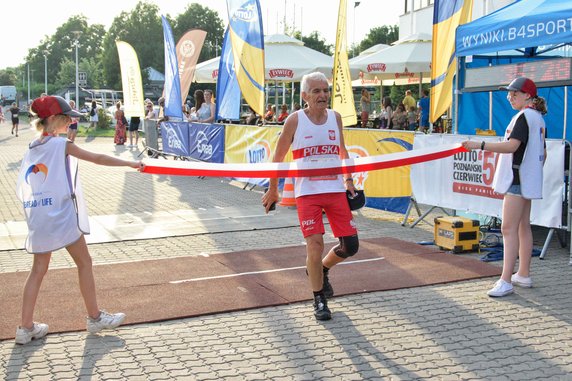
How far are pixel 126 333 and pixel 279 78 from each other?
16.6m

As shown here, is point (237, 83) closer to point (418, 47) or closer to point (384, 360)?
point (418, 47)

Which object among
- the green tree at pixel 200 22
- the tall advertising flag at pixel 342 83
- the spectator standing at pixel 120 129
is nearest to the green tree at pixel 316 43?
the green tree at pixel 200 22

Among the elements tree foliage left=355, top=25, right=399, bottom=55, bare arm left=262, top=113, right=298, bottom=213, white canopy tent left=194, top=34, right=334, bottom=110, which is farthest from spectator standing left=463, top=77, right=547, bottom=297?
tree foliage left=355, top=25, right=399, bottom=55

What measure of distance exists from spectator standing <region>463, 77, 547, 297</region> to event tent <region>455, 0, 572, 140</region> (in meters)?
2.07

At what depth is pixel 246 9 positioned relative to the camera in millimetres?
14812

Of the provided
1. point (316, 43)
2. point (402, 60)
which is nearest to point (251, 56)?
point (402, 60)

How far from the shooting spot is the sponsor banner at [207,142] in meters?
16.0

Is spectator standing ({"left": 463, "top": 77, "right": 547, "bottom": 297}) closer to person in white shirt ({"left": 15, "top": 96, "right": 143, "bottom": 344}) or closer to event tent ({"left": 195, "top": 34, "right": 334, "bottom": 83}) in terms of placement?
person in white shirt ({"left": 15, "top": 96, "right": 143, "bottom": 344})

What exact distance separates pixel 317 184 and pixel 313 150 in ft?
0.92

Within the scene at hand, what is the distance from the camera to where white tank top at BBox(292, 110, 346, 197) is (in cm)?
554

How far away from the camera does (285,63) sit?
2161cm

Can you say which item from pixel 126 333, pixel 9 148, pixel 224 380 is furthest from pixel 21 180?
pixel 9 148

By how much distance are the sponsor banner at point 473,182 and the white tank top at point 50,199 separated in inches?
212

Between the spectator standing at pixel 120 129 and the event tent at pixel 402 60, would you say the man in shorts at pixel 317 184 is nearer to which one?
the event tent at pixel 402 60
